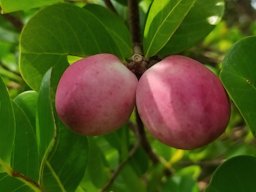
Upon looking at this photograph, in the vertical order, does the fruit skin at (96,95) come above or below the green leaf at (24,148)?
above

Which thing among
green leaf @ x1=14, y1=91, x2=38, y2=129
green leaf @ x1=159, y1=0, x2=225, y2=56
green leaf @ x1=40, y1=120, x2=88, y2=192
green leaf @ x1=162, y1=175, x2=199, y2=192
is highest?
green leaf @ x1=159, y1=0, x2=225, y2=56

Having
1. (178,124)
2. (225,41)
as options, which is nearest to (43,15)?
(178,124)

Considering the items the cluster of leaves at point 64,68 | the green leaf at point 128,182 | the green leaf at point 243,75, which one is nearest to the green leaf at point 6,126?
the cluster of leaves at point 64,68

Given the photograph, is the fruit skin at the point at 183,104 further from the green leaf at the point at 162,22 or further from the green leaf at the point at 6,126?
the green leaf at the point at 6,126

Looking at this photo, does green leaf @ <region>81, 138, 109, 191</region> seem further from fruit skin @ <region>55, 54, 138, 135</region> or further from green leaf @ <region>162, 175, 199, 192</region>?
fruit skin @ <region>55, 54, 138, 135</region>

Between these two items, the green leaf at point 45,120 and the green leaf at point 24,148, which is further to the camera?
the green leaf at point 24,148

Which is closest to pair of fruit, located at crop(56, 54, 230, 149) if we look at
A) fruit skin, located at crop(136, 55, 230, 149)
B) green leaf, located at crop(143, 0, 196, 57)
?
fruit skin, located at crop(136, 55, 230, 149)

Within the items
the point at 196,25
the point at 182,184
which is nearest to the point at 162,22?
Answer: the point at 196,25
